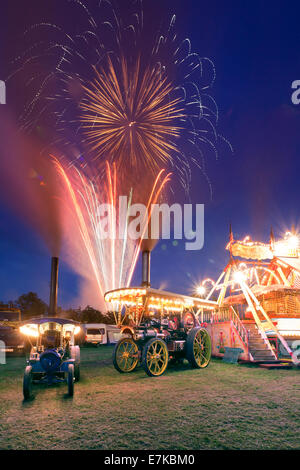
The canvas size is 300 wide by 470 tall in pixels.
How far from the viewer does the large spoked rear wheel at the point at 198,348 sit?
453 inches

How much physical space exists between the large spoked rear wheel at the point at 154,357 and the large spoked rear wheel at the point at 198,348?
1.31m

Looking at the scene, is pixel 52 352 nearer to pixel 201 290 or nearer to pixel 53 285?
pixel 201 290

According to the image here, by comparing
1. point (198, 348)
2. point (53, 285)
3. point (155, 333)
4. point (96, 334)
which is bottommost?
point (96, 334)

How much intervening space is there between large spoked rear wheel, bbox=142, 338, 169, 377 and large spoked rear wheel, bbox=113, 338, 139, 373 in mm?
797

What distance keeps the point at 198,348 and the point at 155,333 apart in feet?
6.89

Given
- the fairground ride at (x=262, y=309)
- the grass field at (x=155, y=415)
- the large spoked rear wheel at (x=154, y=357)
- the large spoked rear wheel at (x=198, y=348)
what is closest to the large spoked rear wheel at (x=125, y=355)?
the large spoked rear wheel at (x=154, y=357)

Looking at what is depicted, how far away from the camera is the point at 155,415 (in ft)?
17.5

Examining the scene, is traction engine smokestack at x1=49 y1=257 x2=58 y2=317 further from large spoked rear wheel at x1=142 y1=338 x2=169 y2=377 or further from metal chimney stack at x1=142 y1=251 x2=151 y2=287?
large spoked rear wheel at x1=142 y1=338 x2=169 y2=377

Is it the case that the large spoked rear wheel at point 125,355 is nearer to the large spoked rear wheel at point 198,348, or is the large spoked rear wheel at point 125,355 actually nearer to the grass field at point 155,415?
the grass field at point 155,415

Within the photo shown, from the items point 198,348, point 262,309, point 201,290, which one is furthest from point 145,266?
point 198,348

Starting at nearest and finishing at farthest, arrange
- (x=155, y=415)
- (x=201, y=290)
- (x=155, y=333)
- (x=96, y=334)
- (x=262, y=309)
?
(x=155, y=415) → (x=155, y=333) → (x=262, y=309) → (x=201, y=290) → (x=96, y=334)
